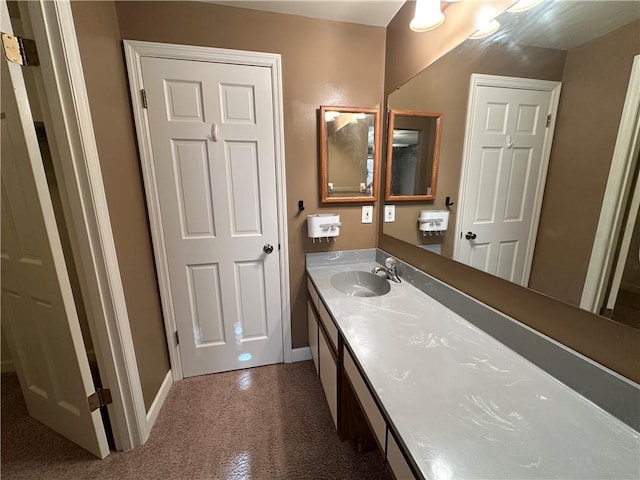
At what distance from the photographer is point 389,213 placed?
5.98 ft

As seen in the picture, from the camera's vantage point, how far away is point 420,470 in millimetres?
A: 548

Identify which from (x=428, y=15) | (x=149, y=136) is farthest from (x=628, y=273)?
(x=149, y=136)

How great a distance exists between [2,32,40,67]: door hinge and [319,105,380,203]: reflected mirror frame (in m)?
1.34

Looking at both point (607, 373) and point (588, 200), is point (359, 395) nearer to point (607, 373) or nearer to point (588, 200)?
point (607, 373)

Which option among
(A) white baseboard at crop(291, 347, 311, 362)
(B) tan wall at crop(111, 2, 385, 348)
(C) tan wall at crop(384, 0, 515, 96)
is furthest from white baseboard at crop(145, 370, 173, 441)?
(C) tan wall at crop(384, 0, 515, 96)

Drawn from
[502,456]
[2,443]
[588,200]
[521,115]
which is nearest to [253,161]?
[521,115]

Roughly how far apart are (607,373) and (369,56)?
1.98 metres

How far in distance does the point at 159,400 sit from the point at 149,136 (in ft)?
5.42

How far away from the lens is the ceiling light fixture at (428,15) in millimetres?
1175

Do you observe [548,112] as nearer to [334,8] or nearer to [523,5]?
[523,5]

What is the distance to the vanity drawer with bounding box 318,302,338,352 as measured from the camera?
1208 mm

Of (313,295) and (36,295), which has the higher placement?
(36,295)

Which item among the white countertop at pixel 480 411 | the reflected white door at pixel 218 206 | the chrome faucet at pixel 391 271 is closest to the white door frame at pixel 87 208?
the reflected white door at pixel 218 206

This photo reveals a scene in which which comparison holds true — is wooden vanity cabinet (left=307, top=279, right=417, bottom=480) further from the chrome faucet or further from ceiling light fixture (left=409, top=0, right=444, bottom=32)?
ceiling light fixture (left=409, top=0, right=444, bottom=32)
